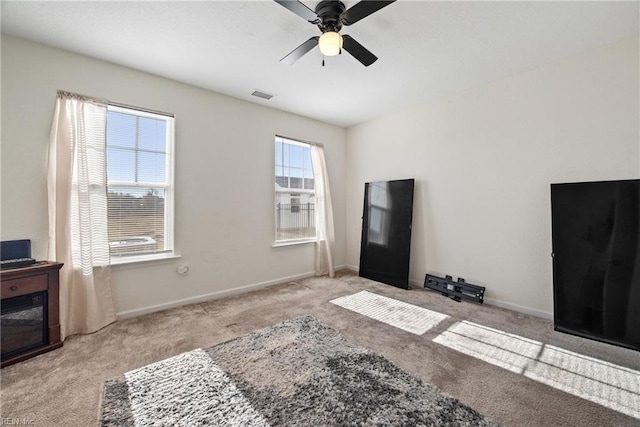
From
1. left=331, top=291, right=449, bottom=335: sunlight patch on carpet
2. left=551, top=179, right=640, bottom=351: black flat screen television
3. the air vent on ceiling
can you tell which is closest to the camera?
left=551, top=179, right=640, bottom=351: black flat screen television

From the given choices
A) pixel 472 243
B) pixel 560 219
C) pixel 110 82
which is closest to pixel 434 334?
pixel 472 243

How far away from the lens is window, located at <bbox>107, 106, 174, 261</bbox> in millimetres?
2805

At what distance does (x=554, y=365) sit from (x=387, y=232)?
247 cm

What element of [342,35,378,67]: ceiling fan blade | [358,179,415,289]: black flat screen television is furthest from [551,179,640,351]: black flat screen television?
[342,35,378,67]: ceiling fan blade

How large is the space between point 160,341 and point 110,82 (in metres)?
2.71

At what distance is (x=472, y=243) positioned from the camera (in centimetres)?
340

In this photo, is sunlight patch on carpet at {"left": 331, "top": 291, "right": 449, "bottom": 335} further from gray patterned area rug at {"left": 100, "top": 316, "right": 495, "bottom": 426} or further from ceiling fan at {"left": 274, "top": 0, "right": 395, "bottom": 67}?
ceiling fan at {"left": 274, "top": 0, "right": 395, "bottom": 67}

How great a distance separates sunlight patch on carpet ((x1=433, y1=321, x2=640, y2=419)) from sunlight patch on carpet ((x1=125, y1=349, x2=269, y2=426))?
5.85 feet

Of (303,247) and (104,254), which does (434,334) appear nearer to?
(303,247)

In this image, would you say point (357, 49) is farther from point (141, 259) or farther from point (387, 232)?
point (141, 259)

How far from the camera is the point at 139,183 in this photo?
116 inches

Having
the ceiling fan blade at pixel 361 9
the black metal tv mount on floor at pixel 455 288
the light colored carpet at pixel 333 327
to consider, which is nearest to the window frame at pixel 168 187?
the light colored carpet at pixel 333 327

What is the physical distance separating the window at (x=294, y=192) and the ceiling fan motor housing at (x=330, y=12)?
90.8 inches

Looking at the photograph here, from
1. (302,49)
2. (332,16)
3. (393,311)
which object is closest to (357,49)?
(332,16)
